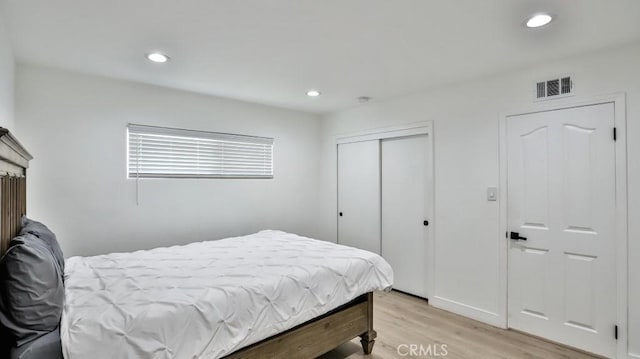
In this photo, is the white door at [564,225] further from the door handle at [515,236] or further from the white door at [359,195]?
the white door at [359,195]

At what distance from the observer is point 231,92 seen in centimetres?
368

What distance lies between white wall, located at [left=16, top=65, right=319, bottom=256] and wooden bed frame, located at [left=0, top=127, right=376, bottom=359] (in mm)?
629

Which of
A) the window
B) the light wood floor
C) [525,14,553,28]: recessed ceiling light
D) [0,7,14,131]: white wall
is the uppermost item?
[525,14,553,28]: recessed ceiling light

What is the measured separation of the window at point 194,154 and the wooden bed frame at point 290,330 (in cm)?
107

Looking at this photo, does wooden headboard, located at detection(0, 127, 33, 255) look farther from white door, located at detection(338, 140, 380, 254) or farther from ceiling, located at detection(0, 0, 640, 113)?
white door, located at detection(338, 140, 380, 254)

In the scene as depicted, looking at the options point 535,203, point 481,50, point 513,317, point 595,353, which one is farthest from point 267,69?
point 595,353

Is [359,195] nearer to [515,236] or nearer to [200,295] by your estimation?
[515,236]

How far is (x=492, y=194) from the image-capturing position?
3094 millimetres

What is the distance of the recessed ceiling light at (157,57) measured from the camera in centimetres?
254

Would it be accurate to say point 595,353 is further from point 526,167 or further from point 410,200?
point 410,200

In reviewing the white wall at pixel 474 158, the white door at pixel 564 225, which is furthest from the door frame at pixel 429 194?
the white door at pixel 564 225

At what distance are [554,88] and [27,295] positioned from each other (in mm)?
3748

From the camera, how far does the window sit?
132 inches

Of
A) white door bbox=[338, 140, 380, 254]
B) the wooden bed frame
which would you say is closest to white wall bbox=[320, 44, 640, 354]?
white door bbox=[338, 140, 380, 254]
